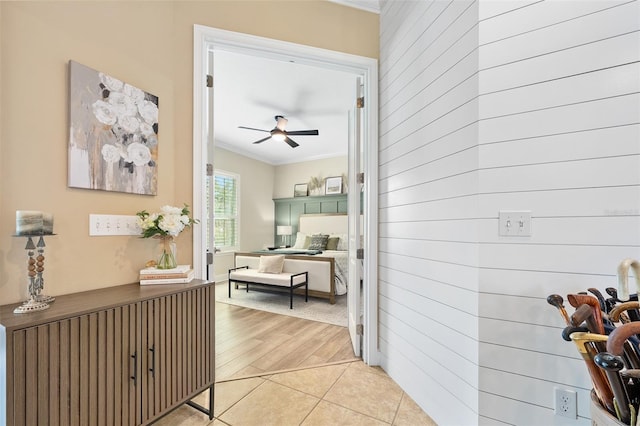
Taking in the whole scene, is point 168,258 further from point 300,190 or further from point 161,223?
point 300,190

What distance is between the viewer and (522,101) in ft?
4.18

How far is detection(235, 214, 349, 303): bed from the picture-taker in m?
4.09

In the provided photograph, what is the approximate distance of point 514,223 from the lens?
128cm

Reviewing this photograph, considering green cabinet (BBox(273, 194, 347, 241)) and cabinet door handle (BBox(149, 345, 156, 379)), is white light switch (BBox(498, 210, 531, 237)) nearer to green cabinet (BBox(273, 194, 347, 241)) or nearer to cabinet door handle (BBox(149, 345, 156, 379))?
cabinet door handle (BBox(149, 345, 156, 379))

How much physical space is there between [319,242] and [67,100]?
195 inches

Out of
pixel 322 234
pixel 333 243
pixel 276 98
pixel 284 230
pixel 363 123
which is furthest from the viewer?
pixel 284 230

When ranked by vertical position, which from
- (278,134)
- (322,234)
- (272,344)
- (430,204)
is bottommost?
(272,344)

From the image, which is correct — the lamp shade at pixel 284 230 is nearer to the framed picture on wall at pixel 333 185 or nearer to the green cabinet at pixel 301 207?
the green cabinet at pixel 301 207

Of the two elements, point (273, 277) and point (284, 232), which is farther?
point (284, 232)

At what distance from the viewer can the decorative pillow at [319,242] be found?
5934 mm

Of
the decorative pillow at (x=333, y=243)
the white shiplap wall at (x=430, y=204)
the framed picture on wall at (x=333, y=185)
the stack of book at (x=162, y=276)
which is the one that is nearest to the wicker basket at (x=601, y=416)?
the white shiplap wall at (x=430, y=204)

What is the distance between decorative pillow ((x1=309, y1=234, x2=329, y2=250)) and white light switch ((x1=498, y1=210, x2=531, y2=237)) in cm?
475

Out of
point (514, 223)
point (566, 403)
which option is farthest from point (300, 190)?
point (566, 403)

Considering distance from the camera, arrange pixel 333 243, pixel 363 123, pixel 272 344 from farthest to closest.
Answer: pixel 333 243
pixel 272 344
pixel 363 123
